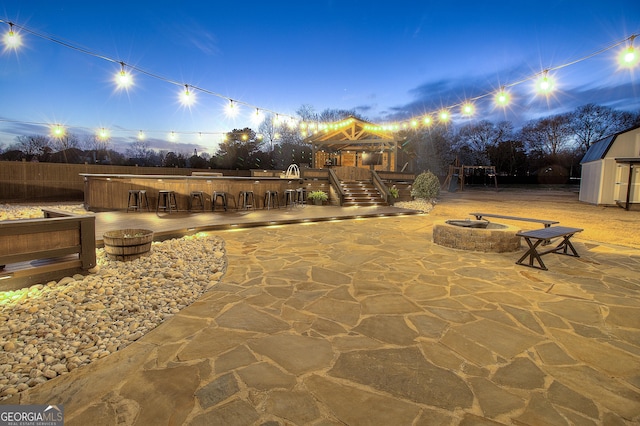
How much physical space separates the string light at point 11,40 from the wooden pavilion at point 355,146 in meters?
15.9

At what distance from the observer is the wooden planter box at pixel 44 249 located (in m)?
3.58

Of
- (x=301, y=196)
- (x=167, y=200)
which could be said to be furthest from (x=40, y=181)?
(x=301, y=196)

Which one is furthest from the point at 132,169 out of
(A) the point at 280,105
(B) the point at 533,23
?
(B) the point at 533,23

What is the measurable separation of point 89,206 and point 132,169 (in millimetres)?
9407

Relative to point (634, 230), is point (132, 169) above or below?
above

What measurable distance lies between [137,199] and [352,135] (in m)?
15.0

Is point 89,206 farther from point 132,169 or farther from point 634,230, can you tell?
point 634,230

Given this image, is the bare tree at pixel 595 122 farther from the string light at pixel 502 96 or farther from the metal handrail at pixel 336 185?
the metal handrail at pixel 336 185

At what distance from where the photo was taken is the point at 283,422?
1.76 m

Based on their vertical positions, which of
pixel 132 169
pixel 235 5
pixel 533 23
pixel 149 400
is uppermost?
pixel 533 23

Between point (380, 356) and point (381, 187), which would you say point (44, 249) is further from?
point (381, 187)

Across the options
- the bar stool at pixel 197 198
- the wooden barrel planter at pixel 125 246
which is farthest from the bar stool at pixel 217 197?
the wooden barrel planter at pixel 125 246

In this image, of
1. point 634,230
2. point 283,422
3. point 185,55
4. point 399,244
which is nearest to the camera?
point 283,422

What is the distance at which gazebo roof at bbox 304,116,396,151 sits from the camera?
20453 mm
